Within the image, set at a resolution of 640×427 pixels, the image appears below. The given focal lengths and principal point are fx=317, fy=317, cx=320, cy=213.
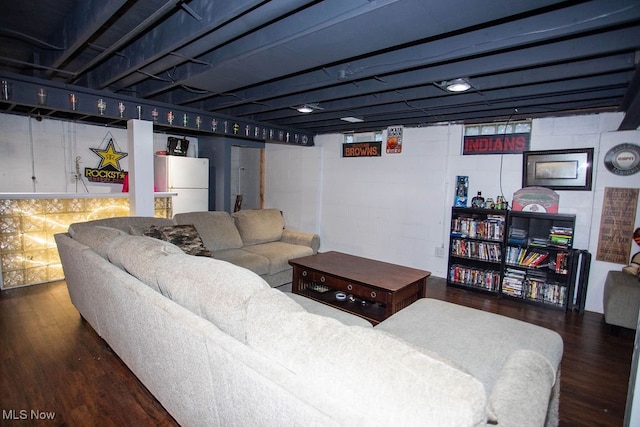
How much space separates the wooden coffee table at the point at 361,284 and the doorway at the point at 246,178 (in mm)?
4116

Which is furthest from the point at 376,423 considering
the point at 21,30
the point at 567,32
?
the point at 21,30

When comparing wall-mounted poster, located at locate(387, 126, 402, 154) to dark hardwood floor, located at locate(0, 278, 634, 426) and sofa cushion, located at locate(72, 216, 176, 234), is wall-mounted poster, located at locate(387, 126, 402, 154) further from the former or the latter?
sofa cushion, located at locate(72, 216, 176, 234)

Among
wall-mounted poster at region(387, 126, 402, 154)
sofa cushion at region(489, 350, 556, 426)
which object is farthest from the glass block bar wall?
sofa cushion at region(489, 350, 556, 426)

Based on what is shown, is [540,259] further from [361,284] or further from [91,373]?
[91,373]

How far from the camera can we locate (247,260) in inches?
141

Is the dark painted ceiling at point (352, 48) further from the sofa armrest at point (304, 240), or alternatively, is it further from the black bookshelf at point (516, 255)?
the sofa armrest at point (304, 240)

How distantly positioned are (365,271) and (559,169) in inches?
103

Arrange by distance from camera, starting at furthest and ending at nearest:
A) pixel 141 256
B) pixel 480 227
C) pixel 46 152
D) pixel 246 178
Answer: pixel 246 178 → pixel 46 152 → pixel 480 227 → pixel 141 256

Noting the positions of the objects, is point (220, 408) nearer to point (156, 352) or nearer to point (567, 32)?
point (156, 352)

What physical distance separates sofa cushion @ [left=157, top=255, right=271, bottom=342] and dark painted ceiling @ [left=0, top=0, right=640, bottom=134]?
4.38ft

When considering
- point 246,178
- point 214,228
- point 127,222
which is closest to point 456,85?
point 214,228

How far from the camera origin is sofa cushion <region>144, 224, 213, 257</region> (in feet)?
10.4

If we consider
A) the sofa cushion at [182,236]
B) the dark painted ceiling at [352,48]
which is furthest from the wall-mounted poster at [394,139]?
the sofa cushion at [182,236]

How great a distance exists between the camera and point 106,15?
5.91ft
